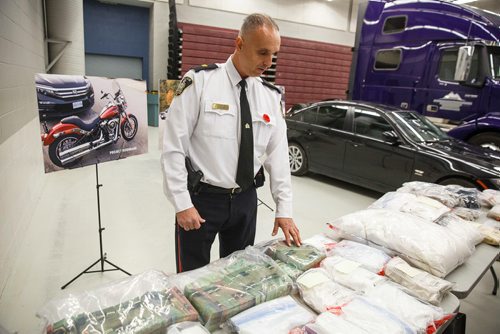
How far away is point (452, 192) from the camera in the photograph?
6.65ft

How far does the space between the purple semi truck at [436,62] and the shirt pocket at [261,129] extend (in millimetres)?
3998

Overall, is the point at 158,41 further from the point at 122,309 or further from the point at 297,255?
the point at 122,309

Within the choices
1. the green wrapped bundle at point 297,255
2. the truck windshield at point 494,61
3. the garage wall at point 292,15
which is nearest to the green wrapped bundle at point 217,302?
the green wrapped bundle at point 297,255

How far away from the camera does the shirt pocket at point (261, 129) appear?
4.81 ft

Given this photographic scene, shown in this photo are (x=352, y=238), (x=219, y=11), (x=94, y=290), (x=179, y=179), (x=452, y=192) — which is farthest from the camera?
(x=219, y=11)

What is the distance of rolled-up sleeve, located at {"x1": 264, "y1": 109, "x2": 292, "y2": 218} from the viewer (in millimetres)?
1566

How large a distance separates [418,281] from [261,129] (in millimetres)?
825

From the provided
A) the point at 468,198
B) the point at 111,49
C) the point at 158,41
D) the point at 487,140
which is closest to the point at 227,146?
the point at 468,198

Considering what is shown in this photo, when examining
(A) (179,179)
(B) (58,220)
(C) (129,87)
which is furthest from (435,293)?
(B) (58,220)

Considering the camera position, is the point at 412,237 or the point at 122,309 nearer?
the point at 122,309

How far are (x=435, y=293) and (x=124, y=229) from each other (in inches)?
104

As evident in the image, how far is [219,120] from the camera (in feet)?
4.53

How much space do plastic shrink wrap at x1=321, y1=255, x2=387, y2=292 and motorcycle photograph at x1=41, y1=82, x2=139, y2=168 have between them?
172 cm

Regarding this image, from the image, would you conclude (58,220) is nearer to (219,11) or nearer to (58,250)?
(58,250)
